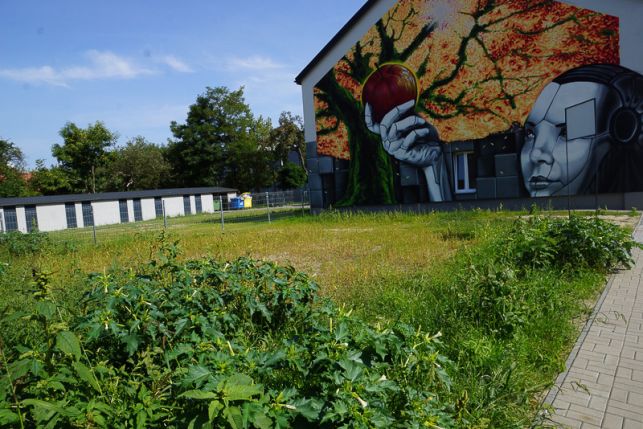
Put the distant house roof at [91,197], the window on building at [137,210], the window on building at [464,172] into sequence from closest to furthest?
the window on building at [464,172], the distant house roof at [91,197], the window on building at [137,210]

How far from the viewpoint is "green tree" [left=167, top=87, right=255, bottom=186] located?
59.2m

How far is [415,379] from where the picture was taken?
2.71 metres

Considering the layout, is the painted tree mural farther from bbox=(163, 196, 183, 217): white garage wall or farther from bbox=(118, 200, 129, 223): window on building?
bbox=(163, 196, 183, 217): white garage wall

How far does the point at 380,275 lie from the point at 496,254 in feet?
6.49

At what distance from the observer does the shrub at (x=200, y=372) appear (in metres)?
2.00

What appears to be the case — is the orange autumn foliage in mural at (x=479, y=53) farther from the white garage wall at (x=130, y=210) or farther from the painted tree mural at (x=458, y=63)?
the white garage wall at (x=130, y=210)

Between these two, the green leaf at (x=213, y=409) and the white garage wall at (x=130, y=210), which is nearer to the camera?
the green leaf at (x=213, y=409)

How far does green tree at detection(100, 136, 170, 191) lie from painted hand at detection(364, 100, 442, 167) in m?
49.4

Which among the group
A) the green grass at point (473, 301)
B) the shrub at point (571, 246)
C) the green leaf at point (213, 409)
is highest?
the green leaf at point (213, 409)

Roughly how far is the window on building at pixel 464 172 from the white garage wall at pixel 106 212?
3132cm

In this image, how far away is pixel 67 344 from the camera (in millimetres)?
2168

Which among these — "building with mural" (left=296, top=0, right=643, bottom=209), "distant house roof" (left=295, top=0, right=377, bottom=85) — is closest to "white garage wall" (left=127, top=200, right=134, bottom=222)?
"building with mural" (left=296, top=0, right=643, bottom=209)

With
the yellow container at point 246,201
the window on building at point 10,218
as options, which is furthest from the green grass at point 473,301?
the yellow container at point 246,201

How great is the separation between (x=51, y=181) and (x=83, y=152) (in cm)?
528
